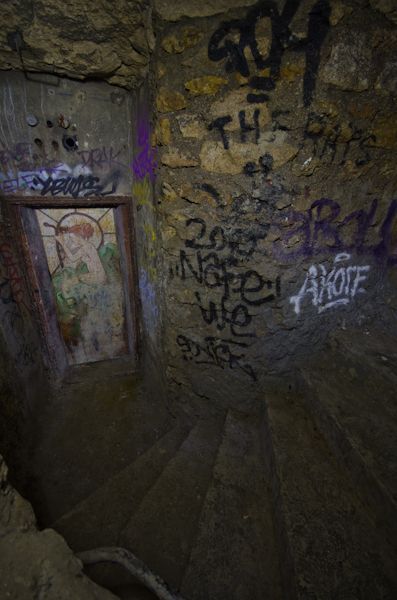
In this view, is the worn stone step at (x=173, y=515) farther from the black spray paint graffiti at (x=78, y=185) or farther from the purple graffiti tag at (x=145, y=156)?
the black spray paint graffiti at (x=78, y=185)

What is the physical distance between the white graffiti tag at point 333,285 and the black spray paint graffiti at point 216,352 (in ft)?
2.00

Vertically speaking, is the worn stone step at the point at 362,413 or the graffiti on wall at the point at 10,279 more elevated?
the graffiti on wall at the point at 10,279

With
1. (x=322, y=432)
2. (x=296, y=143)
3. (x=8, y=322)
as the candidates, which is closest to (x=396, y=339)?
(x=322, y=432)

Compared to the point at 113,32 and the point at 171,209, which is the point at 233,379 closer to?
the point at 171,209

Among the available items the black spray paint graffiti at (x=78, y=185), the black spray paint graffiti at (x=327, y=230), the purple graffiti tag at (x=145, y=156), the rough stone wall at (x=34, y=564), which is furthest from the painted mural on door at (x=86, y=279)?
the rough stone wall at (x=34, y=564)

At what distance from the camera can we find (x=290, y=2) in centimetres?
143

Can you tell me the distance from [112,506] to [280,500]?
1.31 m

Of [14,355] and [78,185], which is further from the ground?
[78,185]

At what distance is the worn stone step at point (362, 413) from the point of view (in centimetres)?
134

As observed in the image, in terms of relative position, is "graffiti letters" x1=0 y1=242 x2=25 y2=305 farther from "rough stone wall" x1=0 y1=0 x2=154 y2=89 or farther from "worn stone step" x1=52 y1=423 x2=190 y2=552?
"worn stone step" x1=52 y1=423 x2=190 y2=552

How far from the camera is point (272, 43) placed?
4.95 feet

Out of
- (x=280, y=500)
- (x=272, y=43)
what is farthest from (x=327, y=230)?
(x=280, y=500)

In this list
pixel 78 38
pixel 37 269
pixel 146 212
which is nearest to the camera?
pixel 78 38

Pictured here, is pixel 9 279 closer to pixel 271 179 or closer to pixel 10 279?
pixel 10 279
